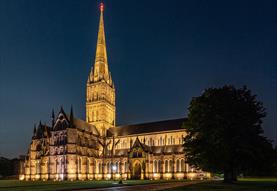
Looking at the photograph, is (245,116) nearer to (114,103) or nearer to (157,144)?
(157,144)

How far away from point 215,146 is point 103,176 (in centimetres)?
6000

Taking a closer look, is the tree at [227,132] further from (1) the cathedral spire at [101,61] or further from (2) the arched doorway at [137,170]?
(1) the cathedral spire at [101,61]

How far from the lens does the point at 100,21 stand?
126 meters

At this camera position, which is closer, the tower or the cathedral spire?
the tower

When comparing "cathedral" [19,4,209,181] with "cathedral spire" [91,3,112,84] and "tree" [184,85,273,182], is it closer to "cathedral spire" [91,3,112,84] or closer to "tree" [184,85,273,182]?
"cathedral spire" [91,3,112,84]

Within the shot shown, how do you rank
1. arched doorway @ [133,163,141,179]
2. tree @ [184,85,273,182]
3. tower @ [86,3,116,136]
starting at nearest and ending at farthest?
tree @ [184,85,273,182] < arched doorway @ [133,163,141,179] < tower @ [86,3,116,136]

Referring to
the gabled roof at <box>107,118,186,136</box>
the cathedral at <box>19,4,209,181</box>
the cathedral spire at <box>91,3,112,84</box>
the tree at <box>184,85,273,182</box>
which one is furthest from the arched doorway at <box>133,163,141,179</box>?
the tree at <box>184,85,273,182</box>

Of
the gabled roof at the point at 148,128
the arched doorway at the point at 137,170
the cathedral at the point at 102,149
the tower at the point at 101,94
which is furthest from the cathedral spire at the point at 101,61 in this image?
the arched doorway at the point at 137,170

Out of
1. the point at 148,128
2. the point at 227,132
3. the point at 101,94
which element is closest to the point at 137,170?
the point at 148,128

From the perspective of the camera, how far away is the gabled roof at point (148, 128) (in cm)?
9838

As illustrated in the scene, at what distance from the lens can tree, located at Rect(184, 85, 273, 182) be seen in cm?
4459

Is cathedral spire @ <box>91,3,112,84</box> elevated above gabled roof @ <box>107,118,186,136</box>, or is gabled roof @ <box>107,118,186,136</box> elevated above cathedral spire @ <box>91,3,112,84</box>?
cathedral spire @ <box>91,3,112,84</box>

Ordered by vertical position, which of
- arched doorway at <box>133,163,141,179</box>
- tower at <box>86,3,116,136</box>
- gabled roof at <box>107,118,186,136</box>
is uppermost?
tower at <box>86,3,116,136</box>

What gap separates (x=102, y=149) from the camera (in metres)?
105
